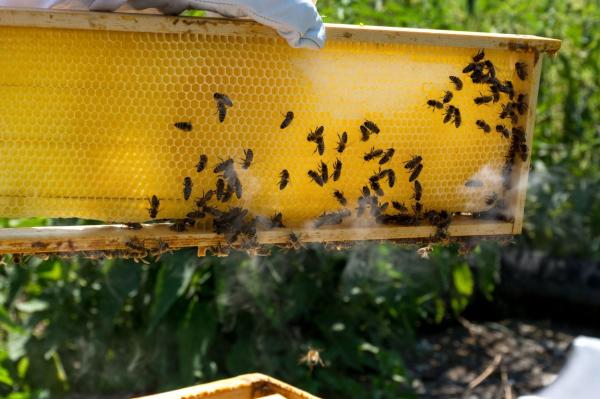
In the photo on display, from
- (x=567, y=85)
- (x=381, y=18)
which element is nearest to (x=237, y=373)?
(x=381, y=18)

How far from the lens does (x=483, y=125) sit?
347 cm

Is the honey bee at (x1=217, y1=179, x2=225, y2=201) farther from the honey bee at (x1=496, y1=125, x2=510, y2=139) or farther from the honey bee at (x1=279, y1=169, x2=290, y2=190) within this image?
the honey bee at (x1=496, y1=125, x2=510, y2=139)

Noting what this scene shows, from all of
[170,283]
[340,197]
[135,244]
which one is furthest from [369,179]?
[170,283]

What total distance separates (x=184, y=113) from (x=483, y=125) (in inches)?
50.6

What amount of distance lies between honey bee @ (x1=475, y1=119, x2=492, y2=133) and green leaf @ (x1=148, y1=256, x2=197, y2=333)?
1957 millimetres

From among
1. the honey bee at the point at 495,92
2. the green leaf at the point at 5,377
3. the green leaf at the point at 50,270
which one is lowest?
the green leaf at the point at 5,377

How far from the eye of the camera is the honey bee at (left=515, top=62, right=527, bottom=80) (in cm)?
345

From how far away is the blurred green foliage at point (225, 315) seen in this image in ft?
16.0

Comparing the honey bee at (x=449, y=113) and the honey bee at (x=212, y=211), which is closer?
the honey bee at (x=212, y=211)

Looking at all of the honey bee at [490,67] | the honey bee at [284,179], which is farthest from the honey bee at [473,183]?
the honey bee at [284,179]

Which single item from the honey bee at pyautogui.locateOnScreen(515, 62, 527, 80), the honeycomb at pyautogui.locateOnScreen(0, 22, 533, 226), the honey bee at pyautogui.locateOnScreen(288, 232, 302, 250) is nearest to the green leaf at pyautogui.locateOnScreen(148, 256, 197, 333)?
the honeycomb at pyautogui.locateOnScreen(0, 22, 533, 226)

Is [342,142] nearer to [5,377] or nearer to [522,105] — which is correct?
[522,105]

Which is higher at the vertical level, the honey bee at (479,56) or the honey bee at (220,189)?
the honey bee at (479,56)

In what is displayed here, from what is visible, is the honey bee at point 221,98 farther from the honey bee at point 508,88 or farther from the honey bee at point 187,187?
the honey bee at point 508,88
